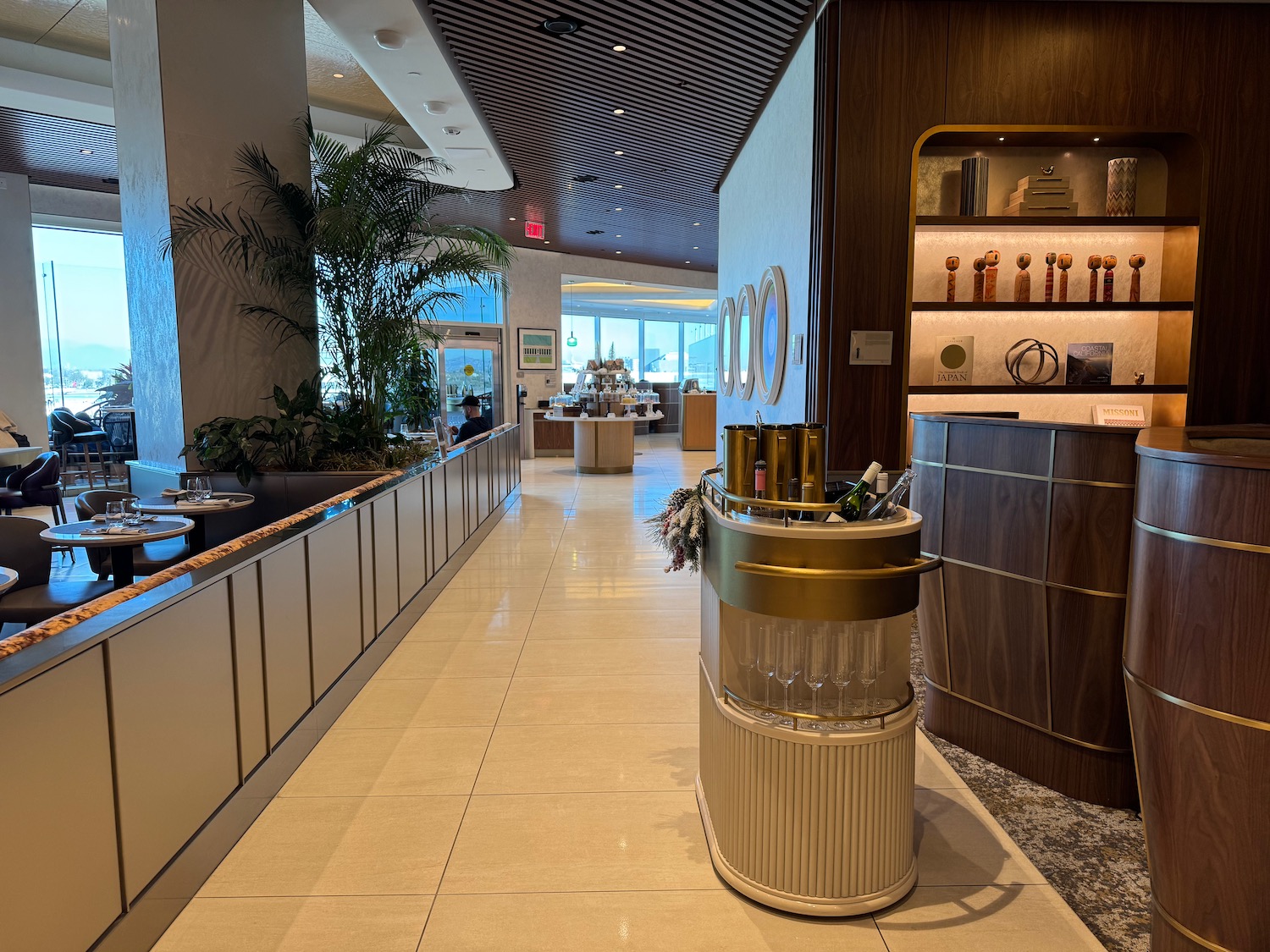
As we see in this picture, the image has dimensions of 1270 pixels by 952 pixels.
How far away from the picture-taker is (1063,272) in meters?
4.96

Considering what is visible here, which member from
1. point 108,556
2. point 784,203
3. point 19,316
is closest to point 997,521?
point 784,203

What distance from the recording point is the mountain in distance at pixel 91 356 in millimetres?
11625

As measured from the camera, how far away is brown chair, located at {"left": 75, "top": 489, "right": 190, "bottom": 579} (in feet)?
15.3

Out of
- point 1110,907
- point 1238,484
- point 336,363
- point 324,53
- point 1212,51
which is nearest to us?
point 1238,484

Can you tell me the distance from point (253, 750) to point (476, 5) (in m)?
4.70

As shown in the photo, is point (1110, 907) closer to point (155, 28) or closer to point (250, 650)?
point (250, 650)

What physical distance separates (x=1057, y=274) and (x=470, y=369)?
11.4 meters

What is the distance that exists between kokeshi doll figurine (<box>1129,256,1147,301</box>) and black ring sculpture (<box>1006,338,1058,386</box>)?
0.53m

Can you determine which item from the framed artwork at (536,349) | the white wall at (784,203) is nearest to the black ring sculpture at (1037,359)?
the white wall at (784,203)

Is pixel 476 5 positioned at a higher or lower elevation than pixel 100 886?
higher

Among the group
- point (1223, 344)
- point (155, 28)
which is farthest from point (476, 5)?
point (1223, 344)

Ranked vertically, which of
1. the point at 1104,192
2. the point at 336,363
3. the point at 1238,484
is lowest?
the point at 1238,484

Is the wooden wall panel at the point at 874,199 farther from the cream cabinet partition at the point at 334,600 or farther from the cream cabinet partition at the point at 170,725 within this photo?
the cream cabinet partition at the point at 170,725

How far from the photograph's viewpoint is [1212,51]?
4.68 metres
